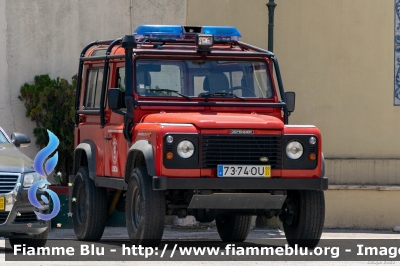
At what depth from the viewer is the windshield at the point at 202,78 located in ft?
38.7

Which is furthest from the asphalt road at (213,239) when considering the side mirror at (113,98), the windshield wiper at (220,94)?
the windshield wiper at (220,94)

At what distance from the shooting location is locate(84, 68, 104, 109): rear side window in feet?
Result: 42.4

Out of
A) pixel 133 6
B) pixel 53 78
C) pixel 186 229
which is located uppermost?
pixel 133 6

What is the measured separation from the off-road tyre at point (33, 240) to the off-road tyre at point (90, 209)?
1.40 meters

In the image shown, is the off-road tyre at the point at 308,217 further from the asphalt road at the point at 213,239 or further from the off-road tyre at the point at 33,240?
the off-road tyre at the point at 33,240

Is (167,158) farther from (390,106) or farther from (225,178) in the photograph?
(390,106)

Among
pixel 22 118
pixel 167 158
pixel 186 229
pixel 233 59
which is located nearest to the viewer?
pixel 167 158

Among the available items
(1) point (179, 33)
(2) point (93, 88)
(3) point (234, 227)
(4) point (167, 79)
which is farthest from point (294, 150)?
(2) point (93, 88)

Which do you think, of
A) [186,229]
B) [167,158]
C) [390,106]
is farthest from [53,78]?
[167,158]

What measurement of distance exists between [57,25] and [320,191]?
729 cm

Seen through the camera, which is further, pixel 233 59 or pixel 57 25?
pixel 57 25

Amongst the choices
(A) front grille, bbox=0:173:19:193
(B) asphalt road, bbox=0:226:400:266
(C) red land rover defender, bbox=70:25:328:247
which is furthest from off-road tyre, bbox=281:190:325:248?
(A) front grille, bbox=0:173:19:193

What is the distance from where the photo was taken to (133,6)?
17.1m

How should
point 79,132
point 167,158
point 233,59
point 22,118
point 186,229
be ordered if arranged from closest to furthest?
point 167,158 → point 233,59 → point 79,132 → point 186,229 → point 22,118
